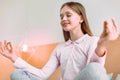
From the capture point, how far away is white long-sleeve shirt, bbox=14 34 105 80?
1.20 metres

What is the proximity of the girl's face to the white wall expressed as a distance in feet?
3.43

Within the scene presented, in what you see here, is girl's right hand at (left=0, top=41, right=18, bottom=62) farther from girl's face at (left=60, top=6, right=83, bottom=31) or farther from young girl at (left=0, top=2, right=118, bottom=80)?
girl's face at (left=60, top=6, right=83, bottom=31)

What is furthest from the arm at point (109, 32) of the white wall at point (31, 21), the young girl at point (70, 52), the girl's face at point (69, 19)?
the white wall at point (31, 21)

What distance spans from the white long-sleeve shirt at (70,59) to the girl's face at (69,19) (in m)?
0.08

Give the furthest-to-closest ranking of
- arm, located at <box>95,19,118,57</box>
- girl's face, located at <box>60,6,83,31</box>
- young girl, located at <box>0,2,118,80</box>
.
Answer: girl's face, located at <box>60,6,83,31</box> → young girl, located at <box>0,2,118,80</box> → arm, located at <box>95,19,118,57</box>

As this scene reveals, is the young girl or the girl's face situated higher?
the girl's face

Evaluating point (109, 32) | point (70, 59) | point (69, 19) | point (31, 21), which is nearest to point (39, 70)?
point (70, 59)

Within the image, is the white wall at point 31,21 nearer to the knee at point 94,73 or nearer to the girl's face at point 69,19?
the girl's face at point 69,19

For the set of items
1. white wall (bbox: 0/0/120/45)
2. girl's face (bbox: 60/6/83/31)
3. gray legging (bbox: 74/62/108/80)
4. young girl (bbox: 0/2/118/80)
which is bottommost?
white wall (bbox: 0/0/120/45)

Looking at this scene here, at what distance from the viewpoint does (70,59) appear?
4.12 feet

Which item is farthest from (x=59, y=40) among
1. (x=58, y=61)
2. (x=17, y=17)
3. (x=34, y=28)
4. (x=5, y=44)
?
(x=5, y=44)

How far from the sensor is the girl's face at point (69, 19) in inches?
51.7

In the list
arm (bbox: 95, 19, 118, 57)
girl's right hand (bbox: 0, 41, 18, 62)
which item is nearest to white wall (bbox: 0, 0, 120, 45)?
girl's right hand (bbox: 0, 41, 18, 62)

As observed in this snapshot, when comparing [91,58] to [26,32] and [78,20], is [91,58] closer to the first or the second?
[78,20]
